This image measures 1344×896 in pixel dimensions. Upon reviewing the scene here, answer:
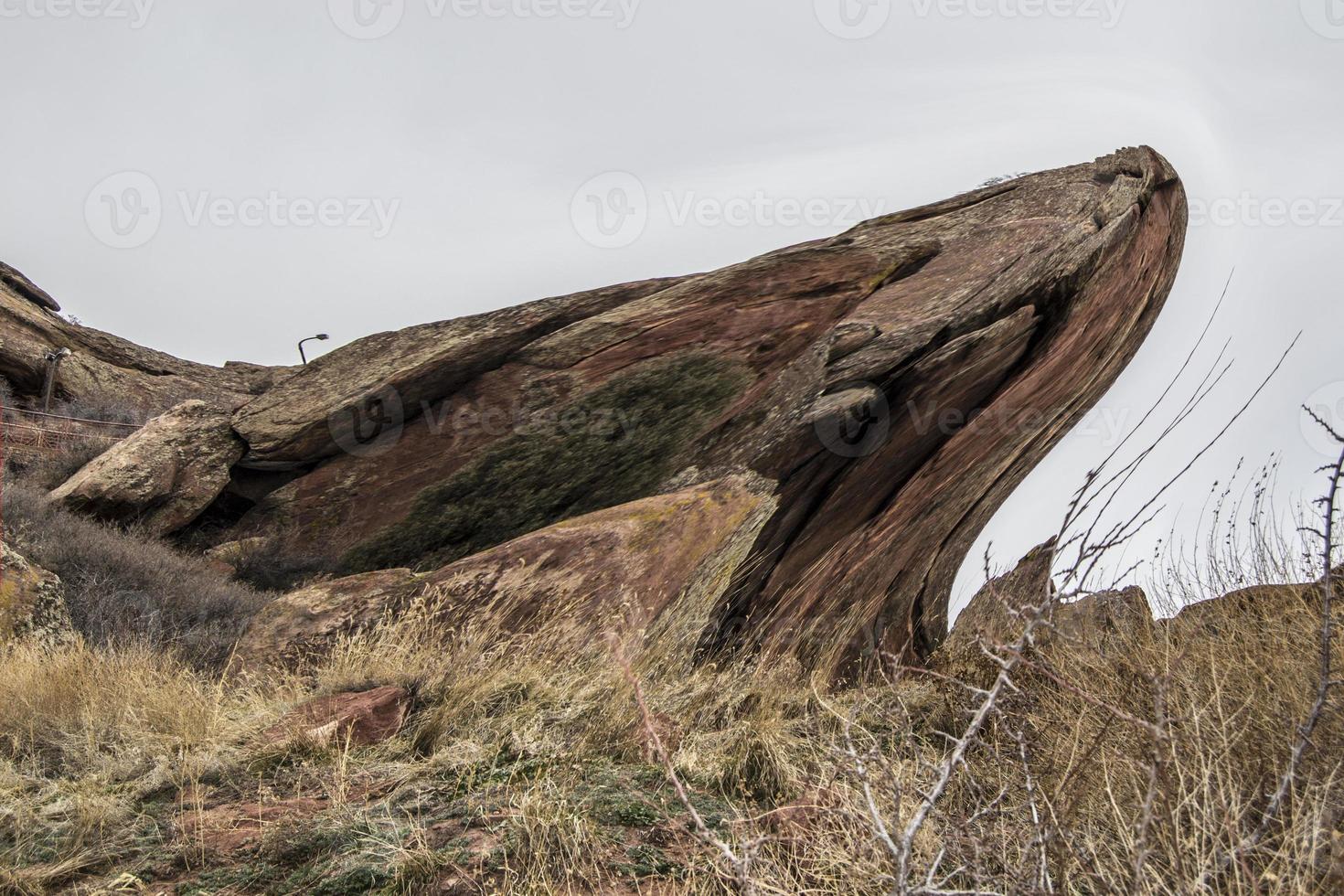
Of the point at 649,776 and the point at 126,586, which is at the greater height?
the point at 126,586

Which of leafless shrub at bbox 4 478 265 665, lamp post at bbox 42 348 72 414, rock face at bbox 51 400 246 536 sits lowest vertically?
leafless shrub at bbox 4 478 265 665

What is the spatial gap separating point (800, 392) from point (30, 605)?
7444 mm

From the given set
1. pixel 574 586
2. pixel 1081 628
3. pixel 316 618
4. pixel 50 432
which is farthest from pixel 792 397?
pixel 50 432

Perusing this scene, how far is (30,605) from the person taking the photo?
25.1 ft

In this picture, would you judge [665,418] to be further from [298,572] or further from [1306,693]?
[1306,693]

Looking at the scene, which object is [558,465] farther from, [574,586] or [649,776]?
Answer: [649,776]

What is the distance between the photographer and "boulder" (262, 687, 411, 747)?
5523 millimetres

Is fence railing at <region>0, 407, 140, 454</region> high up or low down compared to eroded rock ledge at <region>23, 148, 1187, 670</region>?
up

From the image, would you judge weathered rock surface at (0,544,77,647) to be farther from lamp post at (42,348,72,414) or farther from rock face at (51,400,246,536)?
lamp post at (42,348,72,414)

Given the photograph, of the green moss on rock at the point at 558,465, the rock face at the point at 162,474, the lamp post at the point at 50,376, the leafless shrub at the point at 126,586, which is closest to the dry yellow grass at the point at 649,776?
the leafless shrub at the point at 126,586

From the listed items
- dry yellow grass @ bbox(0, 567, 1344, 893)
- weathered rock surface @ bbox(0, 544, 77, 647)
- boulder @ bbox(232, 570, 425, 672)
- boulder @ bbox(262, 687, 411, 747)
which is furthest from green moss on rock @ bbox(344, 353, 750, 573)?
boulder @ bbox(262, 687, 411, 747)

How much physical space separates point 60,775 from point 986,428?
30.2 feet

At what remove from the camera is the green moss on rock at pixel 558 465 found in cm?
1098

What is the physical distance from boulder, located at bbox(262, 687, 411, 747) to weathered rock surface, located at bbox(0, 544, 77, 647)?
2957mm
